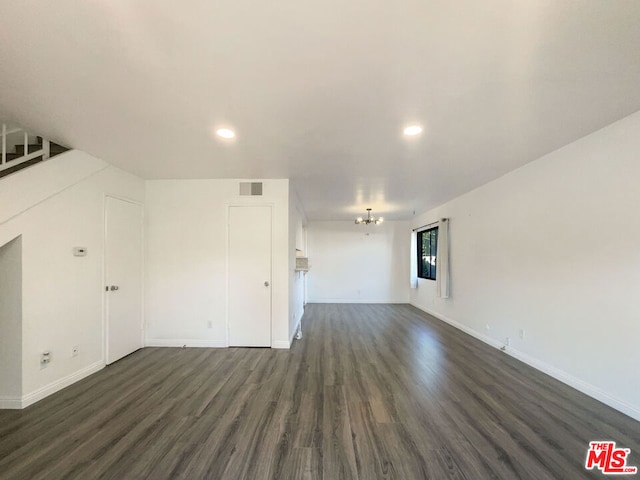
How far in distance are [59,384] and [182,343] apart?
5.08 feet

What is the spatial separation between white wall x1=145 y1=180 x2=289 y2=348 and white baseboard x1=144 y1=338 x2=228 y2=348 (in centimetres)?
1

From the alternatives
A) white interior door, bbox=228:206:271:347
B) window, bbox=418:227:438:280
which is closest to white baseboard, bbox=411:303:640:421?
window, bbox=418:227:438:280

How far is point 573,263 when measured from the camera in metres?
3.07

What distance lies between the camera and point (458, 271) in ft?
18.3

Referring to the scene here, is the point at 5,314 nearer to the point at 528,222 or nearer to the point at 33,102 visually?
the point at 33,102

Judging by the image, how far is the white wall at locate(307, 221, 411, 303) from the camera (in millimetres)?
8727

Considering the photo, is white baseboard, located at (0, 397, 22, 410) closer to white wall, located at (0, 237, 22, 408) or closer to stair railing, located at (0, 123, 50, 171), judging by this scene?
white wall, located at (0, 237, 22, 408)

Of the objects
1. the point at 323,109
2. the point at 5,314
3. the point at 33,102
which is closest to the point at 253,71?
the point at 323,109

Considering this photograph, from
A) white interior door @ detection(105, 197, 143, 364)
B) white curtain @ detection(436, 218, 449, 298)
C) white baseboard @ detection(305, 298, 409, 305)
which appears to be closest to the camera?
white interior door @ detection(105, 197, 143, 364)

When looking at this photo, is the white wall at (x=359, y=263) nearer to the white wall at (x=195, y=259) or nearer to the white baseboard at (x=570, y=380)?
the white baseboard at (x=570, y=380)

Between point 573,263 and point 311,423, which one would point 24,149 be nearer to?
point 311,423

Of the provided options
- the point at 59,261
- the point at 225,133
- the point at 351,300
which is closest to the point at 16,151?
the point at 59,261

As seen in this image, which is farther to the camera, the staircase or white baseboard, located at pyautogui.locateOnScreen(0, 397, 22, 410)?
the staircase

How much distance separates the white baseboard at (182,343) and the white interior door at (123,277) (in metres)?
0.16
